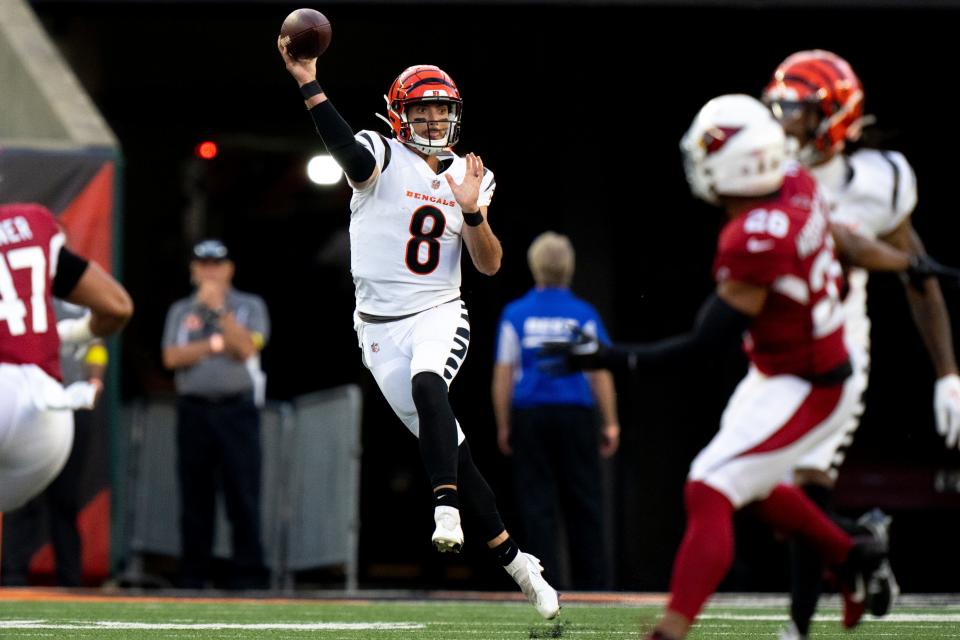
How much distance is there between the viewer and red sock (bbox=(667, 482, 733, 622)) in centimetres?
418

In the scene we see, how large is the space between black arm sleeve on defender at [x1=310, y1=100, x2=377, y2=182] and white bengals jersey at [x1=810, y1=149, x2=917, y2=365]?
167 centimetres

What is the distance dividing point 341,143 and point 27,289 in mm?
1616

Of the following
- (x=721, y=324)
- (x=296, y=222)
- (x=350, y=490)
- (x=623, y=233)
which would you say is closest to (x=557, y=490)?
(x=350, y=490)

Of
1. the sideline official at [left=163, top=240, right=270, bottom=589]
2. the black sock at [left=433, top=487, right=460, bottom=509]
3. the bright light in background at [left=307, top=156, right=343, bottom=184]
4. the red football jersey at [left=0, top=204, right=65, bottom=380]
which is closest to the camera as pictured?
the red football jersey at [left=0, top=204, right=65, bottom=380]

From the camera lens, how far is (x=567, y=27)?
12.0 metres

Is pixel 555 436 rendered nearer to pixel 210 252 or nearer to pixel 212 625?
pixel 210 252

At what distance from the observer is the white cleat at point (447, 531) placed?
5500 mm

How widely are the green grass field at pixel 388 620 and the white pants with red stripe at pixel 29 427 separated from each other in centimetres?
123

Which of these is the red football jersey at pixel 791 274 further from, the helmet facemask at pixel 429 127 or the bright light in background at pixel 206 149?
the bright light in background at pixel 206 149

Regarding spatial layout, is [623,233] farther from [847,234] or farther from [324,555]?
[847,234]

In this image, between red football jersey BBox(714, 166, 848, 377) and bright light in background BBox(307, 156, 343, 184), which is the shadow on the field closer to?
red football jersey BBox(714, 166, 848, 377)

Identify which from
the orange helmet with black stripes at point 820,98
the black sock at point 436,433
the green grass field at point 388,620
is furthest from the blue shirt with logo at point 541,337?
the orange helmet with black stripes at point 820,98

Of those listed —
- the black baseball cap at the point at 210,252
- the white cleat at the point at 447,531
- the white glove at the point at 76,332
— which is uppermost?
the black baseball cap at the point at 210,252

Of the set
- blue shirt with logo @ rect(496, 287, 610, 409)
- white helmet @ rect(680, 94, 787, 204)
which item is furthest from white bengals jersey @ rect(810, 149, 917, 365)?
blue shirt with logo @ rect(496, 287, 610, 409)
